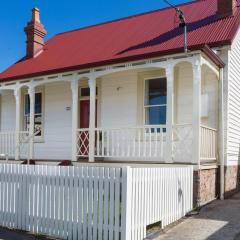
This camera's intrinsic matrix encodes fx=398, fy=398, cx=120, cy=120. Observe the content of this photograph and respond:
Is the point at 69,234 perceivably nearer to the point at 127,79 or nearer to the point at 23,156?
the point at 127,79

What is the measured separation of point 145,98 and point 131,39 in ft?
9.44

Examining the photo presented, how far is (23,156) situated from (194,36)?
773 cm

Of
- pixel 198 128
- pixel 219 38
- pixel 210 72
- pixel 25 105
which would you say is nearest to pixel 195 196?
pixel 198 128

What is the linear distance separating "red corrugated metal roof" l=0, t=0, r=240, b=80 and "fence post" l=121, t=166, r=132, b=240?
508 centimetres

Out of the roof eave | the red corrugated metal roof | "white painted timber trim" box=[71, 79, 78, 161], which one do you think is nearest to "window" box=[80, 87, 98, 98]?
the red corrugated metal roof

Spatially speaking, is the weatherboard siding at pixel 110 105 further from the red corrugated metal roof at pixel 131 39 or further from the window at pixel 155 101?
the red corrugated metal roof at pixel 131 39

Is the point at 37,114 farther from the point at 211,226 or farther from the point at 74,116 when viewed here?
the point at 211,226

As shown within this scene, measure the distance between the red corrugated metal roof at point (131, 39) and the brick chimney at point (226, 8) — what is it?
0.72ft

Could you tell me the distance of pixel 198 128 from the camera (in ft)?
34.1

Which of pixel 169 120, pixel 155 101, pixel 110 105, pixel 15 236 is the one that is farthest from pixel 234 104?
pixel 15 236

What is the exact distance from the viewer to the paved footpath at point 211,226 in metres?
7.39

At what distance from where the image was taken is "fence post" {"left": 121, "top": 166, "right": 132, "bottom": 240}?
21.4 ft

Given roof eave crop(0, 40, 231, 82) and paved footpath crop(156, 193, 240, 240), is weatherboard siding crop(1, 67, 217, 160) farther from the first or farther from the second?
paved footpath crop(156, 193, 240, 240)

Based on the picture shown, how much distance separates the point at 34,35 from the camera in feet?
60.8
